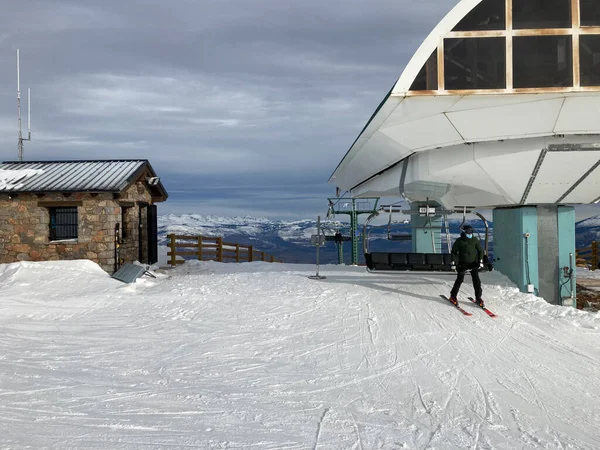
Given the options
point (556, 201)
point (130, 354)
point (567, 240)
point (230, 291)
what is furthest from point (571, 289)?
point (130, 354)

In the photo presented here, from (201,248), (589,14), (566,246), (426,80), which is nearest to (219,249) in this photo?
(201,248)

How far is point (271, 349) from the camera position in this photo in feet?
24.0

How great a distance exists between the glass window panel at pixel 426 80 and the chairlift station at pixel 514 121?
2 centimetres

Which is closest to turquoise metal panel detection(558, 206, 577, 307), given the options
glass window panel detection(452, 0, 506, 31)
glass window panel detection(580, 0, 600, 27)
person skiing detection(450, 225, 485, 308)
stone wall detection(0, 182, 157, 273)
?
person skiing detection(450, 225, 485, 308)

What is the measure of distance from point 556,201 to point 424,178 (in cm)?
338

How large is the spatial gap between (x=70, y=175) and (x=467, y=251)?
13358 millimetres

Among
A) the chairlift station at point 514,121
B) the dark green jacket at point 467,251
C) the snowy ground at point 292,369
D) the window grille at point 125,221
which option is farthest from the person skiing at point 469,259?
the window grille at point 125,221

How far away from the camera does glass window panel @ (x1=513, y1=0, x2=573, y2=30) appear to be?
971cm

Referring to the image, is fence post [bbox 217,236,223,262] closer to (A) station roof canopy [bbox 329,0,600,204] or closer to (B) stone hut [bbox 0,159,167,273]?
(B) stone hut [bbox 0,159,167,273]

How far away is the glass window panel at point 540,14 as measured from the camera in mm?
9711

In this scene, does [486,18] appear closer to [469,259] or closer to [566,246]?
[469,259]

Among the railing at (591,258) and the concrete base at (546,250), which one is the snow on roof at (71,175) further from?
the railing at (591,258)

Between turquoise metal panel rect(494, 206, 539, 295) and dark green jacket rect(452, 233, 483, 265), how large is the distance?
8.84 feet

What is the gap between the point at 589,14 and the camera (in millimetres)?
9742
